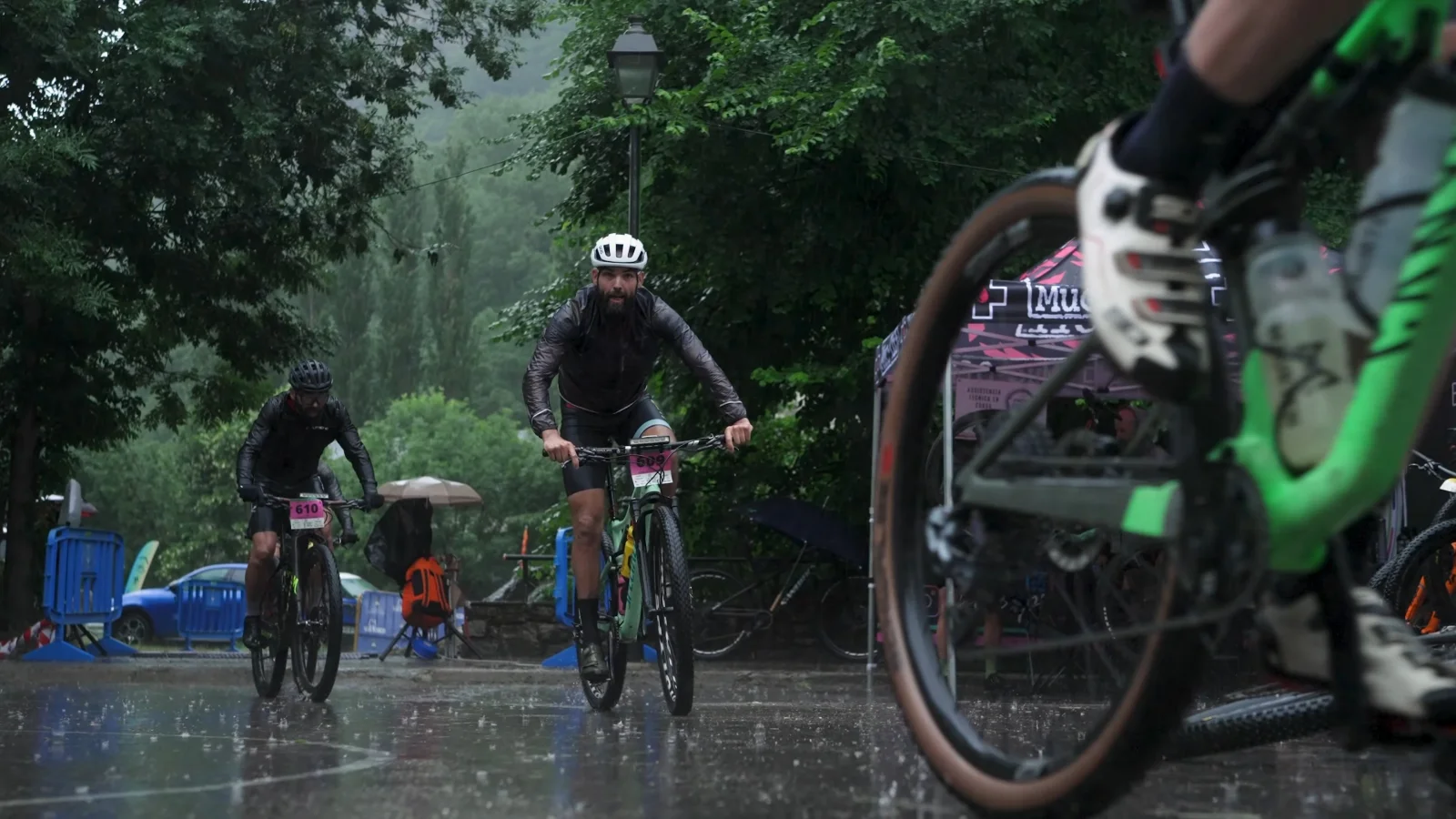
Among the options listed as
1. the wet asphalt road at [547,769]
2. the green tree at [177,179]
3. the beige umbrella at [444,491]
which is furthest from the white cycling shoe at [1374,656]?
the beige umbrella at [444,491]

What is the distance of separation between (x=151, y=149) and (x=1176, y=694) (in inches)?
755

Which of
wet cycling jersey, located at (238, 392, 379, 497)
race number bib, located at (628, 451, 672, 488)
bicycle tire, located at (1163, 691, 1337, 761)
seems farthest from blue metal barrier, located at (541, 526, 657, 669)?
bicycle tire, located at (1163, 691, 1337, 761)

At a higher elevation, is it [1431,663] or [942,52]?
[942,52]

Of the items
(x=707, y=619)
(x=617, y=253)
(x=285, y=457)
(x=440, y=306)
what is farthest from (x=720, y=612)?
(x=440, y=306)

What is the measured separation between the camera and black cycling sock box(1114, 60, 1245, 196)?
2586 millimetres

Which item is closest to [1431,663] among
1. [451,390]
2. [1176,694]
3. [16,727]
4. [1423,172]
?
[1176,694]

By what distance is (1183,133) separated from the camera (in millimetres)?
2613

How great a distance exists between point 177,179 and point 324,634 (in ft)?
40.4

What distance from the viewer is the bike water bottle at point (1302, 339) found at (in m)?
2.37

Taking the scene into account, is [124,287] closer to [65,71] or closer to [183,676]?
[65,71]

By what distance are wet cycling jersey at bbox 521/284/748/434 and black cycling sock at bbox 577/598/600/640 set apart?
2.66ft

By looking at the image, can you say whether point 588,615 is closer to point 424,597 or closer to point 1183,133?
point 1183,133

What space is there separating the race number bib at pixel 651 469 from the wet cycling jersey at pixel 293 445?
A: 9.09 feet

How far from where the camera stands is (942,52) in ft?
64.6
